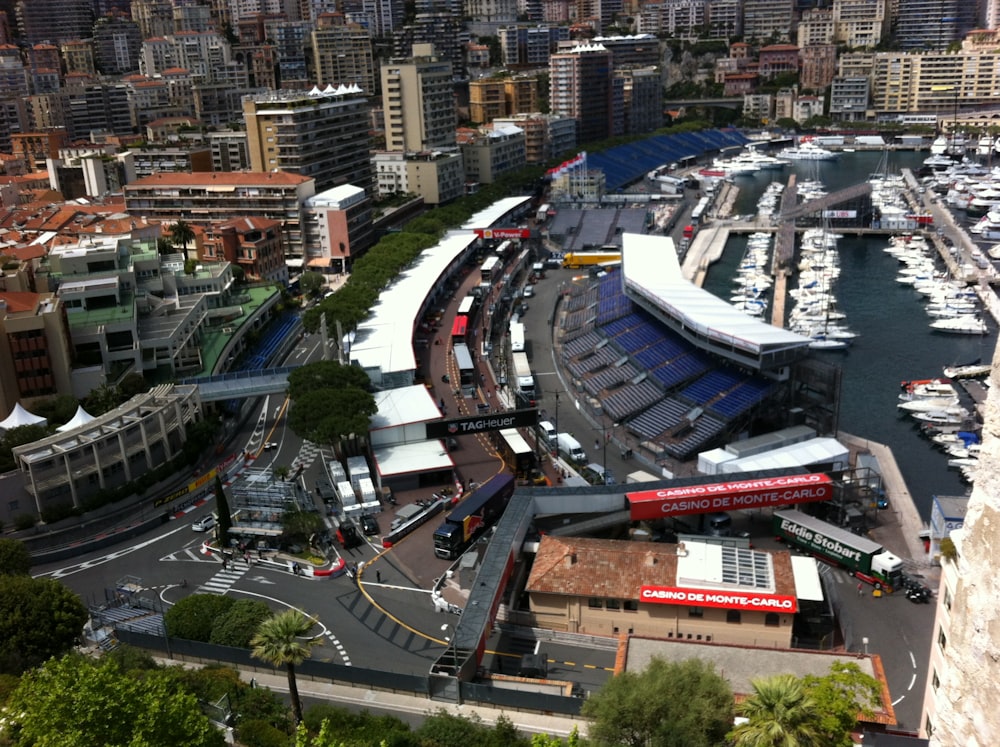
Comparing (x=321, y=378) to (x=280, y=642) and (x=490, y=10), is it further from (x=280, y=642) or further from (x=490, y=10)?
(x=490, y=10)

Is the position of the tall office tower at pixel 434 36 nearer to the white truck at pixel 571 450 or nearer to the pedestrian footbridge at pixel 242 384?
the pedestrian footbridge at pixel 242 384

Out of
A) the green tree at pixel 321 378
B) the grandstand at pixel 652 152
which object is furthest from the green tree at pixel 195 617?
the grandstand at pixel 652 152

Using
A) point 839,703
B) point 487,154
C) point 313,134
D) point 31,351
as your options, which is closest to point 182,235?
point 313,134

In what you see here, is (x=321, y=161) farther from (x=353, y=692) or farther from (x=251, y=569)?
(x=353, y=692)

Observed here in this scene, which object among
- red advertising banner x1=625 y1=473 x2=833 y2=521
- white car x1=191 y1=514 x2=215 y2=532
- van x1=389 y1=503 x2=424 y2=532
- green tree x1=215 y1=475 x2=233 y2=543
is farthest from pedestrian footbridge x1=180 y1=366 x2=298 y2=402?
red advertising banner x1=625 y1=473 x2=833 y2=521

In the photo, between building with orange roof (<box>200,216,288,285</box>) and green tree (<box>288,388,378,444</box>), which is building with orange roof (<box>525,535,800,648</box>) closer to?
green tree (<box>288,388,378,444</box>)

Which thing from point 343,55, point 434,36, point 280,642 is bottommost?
point 280,642
